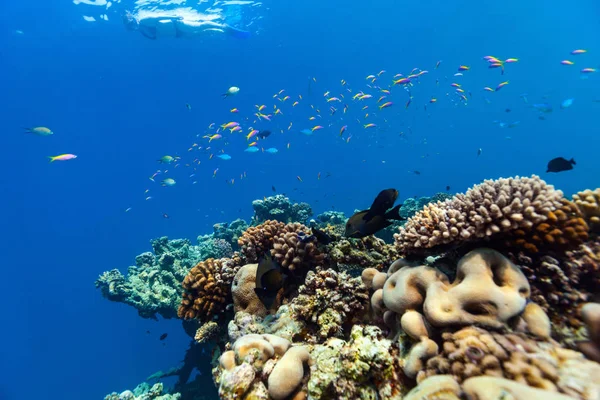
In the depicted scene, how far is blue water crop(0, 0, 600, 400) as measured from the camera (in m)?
46.4

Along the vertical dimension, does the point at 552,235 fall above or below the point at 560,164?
below

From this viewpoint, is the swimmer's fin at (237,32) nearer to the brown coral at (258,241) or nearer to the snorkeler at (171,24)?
the snorkeler at (171,24)

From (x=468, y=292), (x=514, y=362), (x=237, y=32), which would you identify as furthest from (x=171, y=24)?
(x=514, y=362)

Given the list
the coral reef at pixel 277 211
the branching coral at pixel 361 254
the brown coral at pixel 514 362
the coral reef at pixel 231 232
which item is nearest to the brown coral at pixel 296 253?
the branching coral at pixel 361 254

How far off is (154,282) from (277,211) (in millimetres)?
5938

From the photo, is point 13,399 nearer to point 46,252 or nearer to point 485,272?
point 46,252

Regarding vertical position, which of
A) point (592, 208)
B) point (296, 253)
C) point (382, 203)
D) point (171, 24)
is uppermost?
point (171, 24)

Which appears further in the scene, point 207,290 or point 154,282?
point 154,282

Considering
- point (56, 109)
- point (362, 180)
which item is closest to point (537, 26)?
point (362, 180)

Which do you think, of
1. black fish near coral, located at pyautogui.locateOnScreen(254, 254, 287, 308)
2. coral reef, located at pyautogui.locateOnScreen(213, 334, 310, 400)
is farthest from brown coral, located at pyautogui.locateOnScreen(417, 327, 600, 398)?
black fish near coral, located at pyautogui.locateOnScreen(254, 254, 287, 308)

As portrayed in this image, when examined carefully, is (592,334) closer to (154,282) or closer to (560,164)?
Result: (560,164)

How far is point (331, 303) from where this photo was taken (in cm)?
397

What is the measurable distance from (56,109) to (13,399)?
55.5 meters

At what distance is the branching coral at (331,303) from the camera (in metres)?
3.85
